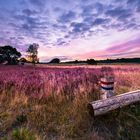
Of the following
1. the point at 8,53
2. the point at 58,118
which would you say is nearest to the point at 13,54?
the point at 8,53

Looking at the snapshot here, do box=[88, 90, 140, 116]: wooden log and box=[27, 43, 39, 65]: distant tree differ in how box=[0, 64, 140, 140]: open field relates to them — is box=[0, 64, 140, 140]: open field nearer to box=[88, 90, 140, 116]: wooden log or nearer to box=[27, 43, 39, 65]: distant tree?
box=[88, 90, 140, 116]: wooden log

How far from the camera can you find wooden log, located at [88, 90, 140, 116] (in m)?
5.35

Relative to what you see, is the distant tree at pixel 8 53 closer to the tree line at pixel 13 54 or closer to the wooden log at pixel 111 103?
the tree line at pixel 13 54

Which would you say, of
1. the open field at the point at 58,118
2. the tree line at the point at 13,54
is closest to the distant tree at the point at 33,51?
the tree line at the point at 13,54

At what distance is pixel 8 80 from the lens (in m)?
8.19

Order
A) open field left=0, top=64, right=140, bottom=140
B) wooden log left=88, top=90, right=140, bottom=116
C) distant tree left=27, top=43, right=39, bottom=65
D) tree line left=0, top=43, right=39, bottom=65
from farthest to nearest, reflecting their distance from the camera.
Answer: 1. distant tree left=27, top=43, right=39, bottom=65
2. tree line left=0, top=43, right=39, bottom=65
3. wooden log left=88, top=90, right=140, bottom=116
4. open field left=0, top=64, right=140, bottom=140

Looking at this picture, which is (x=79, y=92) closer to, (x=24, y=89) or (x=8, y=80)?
(x=24, y=89)

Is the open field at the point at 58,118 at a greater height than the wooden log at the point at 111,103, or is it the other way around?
the wooden log at the point at 111,103

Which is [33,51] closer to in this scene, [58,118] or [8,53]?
[8,53]

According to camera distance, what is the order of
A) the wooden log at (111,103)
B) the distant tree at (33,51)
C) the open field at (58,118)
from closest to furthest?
the open field at (58,118) → the wooden log at (111,103) → the distant tree at (33,51)

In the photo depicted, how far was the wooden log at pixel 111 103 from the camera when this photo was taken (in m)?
5.35

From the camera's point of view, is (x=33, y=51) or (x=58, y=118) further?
(x=33, y=51)

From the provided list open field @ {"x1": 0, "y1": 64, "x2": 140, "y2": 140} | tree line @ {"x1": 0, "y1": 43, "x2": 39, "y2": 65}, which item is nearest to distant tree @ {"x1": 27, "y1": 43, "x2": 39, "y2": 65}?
tree line @ {"x1": 0, "y1": 43, "x2": 39, "y2": 65}

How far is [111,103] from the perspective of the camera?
5.60 metres
